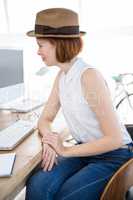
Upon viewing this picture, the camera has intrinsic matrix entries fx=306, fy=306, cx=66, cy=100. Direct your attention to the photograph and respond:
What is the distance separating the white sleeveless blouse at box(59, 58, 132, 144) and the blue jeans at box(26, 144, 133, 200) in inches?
3.3

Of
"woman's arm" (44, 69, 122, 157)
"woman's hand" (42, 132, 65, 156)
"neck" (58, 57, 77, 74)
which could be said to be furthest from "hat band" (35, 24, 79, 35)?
"woman's hand" (42, 132, 65, 156)

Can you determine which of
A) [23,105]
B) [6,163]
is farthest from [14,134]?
[23,105]

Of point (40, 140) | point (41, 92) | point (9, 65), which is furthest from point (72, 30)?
point (41, 92)

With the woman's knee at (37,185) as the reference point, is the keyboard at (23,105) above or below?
below

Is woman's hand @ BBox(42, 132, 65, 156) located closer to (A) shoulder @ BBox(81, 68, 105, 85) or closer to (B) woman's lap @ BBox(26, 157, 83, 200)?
(B) woman's lap @ BBox(26, 157, 83, 200)

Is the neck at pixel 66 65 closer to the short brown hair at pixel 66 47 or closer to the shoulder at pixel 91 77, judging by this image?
the short brown hair at pixel 66 47

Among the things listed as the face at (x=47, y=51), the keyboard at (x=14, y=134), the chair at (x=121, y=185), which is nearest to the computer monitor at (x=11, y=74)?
the keyboard at (x=14, y=134)

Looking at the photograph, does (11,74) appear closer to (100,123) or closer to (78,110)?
(78,110)

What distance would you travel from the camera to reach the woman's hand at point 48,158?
1.27 m

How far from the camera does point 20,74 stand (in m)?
2.21

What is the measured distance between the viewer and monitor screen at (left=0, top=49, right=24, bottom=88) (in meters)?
1.92

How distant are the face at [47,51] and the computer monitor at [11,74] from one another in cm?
54

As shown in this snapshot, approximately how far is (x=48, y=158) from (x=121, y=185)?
1.08 feet

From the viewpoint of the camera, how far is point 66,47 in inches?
54.7
